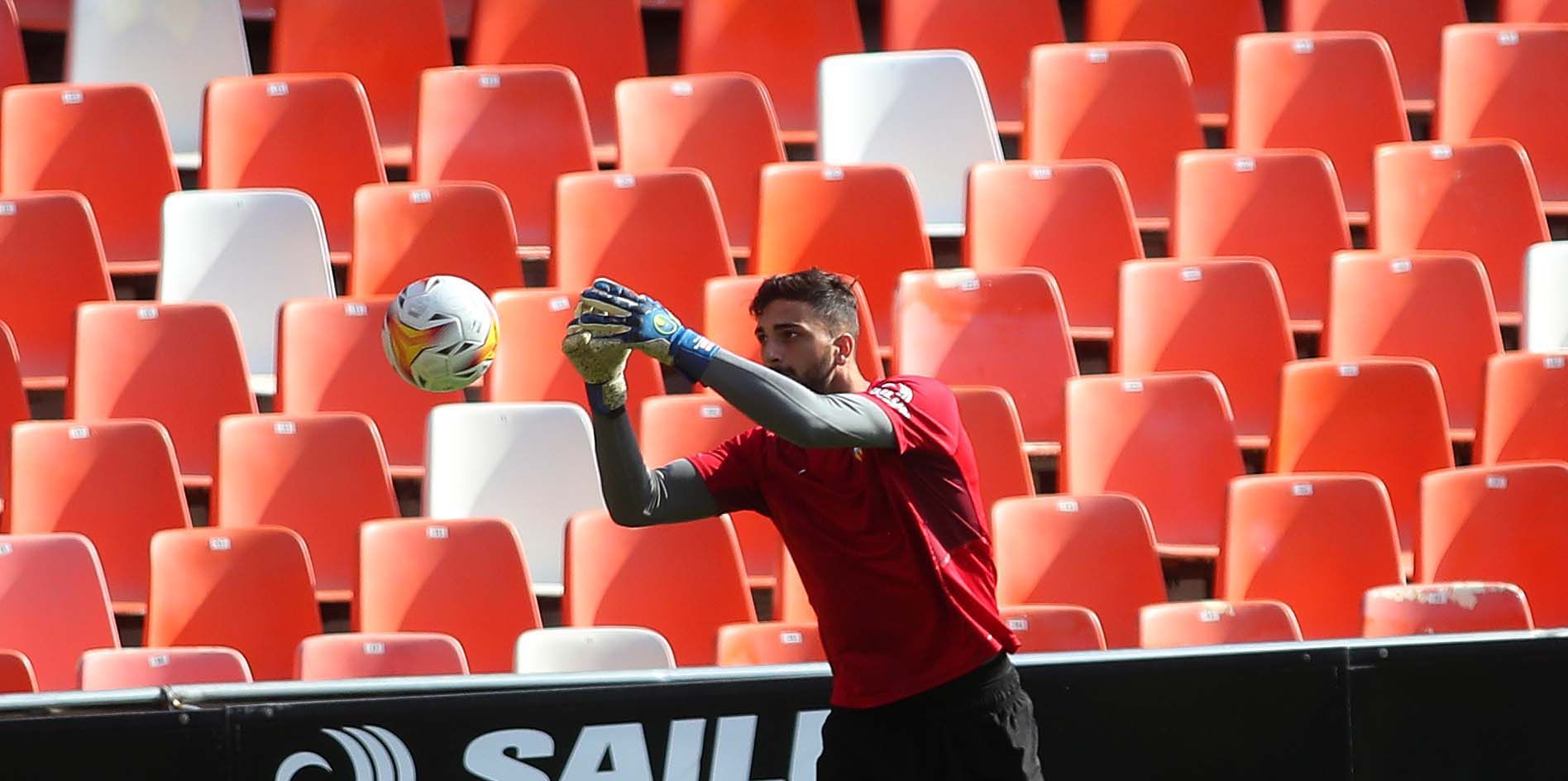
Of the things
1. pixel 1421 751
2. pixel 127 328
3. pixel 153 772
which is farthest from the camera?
pixel 127 328

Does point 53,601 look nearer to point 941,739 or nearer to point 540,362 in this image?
point 540,362

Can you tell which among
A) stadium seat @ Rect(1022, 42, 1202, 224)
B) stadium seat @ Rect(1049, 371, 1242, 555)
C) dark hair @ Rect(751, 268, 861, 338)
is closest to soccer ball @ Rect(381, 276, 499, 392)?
dark hair @ Rect(751, 268, 861, 338)

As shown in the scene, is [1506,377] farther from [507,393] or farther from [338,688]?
[338,688]

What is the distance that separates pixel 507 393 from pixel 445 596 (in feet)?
3.05

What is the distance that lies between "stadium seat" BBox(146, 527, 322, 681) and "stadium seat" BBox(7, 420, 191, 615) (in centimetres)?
35

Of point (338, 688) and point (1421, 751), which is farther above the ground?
point (338, 688)

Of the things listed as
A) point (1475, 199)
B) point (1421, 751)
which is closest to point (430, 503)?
point (1421, 751)

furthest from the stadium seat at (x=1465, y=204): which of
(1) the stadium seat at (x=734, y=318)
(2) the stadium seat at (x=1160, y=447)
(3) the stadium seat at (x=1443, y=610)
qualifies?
(3) the stadium seat at (x=1443, y=610)

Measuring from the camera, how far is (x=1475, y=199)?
21.0 ft

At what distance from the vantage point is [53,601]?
16.0ft

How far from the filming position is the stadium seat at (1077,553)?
502 centimetres

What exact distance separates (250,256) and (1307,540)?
2.98 meters

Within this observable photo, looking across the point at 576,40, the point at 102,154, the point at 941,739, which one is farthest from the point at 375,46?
the point at 941,739

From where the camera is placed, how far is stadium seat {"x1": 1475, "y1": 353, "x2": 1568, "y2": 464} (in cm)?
562
